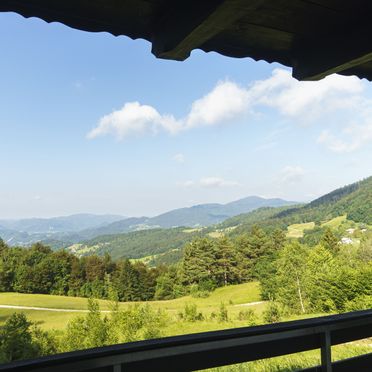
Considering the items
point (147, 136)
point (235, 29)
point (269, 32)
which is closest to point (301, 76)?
point (269, 32)

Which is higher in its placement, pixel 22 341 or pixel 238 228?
pixel 238 228

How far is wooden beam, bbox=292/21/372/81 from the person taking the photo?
1178 mm

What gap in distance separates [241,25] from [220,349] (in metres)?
0.86

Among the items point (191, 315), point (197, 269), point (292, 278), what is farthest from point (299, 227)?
point (191, 315)

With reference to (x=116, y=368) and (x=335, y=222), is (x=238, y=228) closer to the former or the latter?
(x=335, y=222)

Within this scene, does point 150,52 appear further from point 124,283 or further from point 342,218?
point 342,218

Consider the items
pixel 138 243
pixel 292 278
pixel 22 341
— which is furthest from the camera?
pixel 138 243

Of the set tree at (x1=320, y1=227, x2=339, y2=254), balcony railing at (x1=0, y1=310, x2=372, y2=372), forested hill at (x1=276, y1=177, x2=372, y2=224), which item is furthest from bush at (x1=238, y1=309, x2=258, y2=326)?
forested hill at (x1=276, y1=177, x2=372, y2=224)

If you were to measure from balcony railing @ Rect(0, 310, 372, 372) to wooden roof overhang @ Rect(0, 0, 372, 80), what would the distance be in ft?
2.33

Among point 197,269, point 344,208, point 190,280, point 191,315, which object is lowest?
point 191,315

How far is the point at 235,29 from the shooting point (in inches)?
43.7

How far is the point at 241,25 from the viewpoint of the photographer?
3.58 ft

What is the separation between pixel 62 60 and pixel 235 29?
133376mm

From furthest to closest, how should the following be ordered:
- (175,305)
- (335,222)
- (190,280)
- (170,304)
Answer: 1. (335,222)
2. (190,280)
3. (170,304)
4. (175,305)
